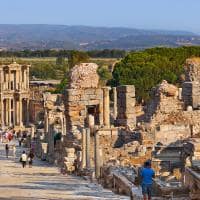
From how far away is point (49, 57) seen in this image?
619ft

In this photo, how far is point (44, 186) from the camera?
23031 mm

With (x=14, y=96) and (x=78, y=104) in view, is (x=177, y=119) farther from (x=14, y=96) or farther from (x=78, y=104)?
(x=14, y=96)

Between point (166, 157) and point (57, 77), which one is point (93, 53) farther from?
point (166, 157)

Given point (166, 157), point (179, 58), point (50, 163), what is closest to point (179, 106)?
point (50, 163)

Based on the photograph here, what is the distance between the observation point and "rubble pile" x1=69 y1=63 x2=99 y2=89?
31.3 metres

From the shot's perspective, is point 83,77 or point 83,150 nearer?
point 83,150

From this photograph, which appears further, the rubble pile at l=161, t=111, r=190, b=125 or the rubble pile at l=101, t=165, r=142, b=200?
the rubble pile at l=161, t=111, r=190, b=125

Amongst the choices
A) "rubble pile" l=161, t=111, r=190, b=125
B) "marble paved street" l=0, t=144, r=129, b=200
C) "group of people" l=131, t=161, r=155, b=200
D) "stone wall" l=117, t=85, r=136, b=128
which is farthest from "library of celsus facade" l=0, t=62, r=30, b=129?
"group of people" l=131, t=161, r=155, b=200

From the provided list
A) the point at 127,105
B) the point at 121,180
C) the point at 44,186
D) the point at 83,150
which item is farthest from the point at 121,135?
the point at 121,180

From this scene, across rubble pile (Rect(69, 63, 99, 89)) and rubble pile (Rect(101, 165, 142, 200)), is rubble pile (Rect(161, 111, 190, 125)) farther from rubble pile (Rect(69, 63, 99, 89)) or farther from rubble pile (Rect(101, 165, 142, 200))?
rubble pile (Rect(101, 165, 142, 200))

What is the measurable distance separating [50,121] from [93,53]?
482ft

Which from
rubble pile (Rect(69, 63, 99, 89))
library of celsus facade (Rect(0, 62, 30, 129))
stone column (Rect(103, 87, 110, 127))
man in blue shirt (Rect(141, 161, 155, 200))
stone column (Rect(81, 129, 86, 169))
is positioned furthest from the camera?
library of celsus facade (Rect(0, 62, 30, 129))

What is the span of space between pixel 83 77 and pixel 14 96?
1853 inches

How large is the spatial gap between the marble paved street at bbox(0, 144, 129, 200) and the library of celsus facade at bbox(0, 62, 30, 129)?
44937mm
